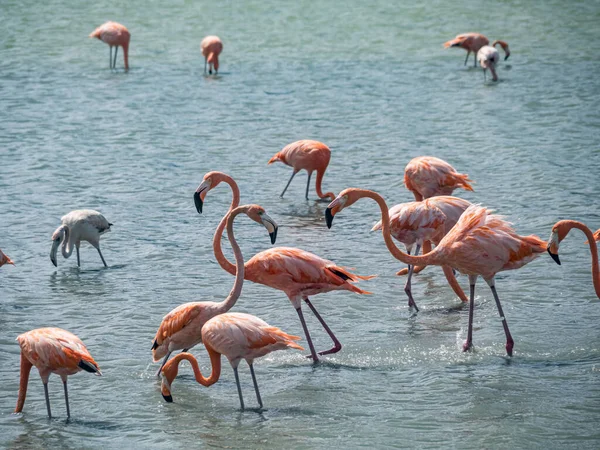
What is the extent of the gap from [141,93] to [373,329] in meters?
7.88

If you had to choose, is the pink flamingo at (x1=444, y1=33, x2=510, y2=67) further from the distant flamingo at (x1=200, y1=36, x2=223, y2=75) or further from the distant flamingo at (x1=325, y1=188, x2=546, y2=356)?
the distant flamingo at (x1=325, y1=188, x2=546, y2=356)

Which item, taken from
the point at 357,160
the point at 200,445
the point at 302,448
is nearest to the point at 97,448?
the point at 200,445

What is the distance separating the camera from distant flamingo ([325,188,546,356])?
6141 mm

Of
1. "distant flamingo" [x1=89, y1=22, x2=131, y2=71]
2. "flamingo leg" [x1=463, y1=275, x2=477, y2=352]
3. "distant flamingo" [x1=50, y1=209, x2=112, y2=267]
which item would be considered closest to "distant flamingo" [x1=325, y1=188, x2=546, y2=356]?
"flamingo leg" [x1=463, y1=275, x2=477, y2=352]

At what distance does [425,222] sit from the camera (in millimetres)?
6906

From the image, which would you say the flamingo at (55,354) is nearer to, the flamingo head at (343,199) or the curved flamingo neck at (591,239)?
the flamingo head at (343,199)

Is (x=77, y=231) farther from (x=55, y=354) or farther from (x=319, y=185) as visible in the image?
(x=55, y=354)

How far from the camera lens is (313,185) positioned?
33.4 feet

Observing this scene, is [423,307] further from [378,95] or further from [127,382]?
[378,95]

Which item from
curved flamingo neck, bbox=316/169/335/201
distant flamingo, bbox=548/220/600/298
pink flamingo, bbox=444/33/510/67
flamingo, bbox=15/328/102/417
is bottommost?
flamingo, bbox=15/328/102/417

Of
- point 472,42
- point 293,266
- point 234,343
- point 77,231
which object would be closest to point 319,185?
point 77,231

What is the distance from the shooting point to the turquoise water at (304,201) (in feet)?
18.2

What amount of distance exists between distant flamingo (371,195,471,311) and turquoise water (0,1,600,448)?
0.91 feet

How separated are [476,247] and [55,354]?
7.94 feet
